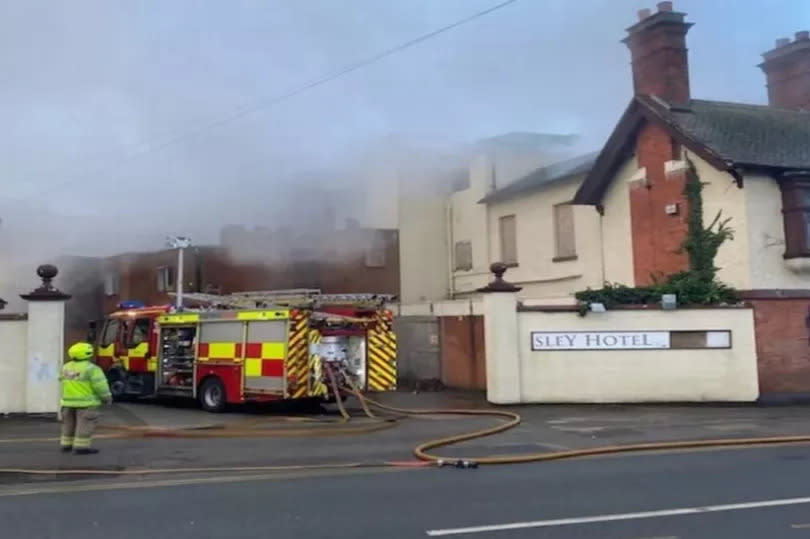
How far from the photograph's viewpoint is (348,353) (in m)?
15.6

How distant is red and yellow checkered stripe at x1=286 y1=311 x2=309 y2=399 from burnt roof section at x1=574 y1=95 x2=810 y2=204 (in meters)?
8.61

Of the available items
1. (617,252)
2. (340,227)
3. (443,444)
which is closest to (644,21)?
(617,252)

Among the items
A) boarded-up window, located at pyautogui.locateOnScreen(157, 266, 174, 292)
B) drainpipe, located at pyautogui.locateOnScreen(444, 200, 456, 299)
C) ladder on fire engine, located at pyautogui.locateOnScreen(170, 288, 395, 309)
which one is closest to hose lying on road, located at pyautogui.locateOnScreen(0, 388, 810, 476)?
ladder on fire engine, located at pyautogui.locateOnScreen(170, 288, 395, 309)

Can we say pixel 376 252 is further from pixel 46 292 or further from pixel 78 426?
pixel 78 426

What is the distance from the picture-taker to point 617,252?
66.7 feet

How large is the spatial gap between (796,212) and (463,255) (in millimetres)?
11800

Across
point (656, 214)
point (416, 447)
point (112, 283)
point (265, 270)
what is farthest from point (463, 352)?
point (112, 283)

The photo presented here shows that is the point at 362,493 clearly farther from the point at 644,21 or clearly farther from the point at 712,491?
the point at 644,21

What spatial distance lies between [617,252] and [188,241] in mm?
10086

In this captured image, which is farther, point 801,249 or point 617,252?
point 617,252

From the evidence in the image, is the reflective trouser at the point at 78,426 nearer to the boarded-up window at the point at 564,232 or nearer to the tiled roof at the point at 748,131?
the tiled roof at the point at 748,131

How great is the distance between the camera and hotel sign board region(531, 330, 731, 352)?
16031 mm

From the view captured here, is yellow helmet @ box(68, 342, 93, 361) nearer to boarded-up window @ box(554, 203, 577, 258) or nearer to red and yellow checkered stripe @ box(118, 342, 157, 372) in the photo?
red and yellow checkered stripe @ box(118, 342, 157, 372)

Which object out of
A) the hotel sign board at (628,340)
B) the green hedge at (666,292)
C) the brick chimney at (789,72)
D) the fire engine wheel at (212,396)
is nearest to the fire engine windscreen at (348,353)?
the fire engine wheel at (212,396)
